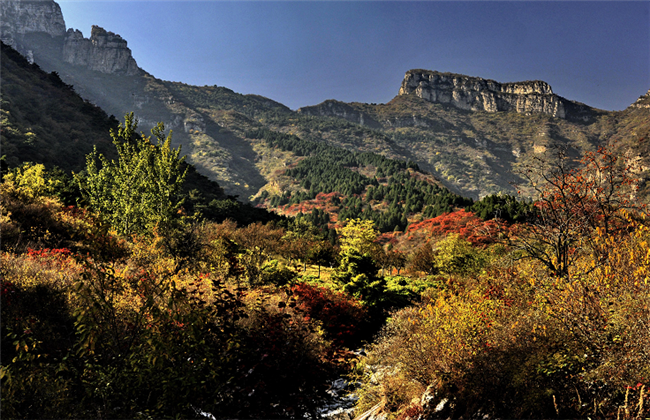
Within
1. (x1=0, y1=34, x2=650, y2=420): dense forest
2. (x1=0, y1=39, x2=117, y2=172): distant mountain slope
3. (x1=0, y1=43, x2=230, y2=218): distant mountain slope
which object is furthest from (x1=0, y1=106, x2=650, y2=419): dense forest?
(x1=0, y1=39, x2=117, y2=172): distant mountain slope

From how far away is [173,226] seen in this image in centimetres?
1230

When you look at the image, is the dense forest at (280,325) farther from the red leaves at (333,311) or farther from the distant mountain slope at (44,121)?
the distant mountain slope at (44,121)

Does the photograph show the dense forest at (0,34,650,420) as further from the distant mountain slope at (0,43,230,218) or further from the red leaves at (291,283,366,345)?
the distant mountain slope at (0,43,230,218)

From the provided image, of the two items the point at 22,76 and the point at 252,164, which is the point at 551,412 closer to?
the point at 22,76

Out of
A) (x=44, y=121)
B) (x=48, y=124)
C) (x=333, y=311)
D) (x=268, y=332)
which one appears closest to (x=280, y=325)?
(x=268, y=332)

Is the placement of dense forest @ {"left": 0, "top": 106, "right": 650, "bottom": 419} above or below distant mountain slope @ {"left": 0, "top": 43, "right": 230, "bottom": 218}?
below

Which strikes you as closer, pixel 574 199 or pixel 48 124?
pixel 574 199

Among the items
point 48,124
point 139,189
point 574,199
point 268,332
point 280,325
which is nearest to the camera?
point 268,332

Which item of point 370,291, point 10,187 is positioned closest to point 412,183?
point 370,291

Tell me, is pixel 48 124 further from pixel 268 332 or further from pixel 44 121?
pixel 268 332

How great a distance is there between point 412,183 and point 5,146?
8796 cm

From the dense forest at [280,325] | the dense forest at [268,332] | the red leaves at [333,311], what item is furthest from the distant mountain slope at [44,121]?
the red leaves at [333,311]

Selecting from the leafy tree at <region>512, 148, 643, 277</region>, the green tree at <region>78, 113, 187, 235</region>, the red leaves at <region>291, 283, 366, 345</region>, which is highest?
the leafy tree at <region>512, 148, 643, 277</region>

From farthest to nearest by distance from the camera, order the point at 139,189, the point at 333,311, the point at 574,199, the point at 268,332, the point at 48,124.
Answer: the point at 48,124
the point at 139,189
the point at 333,311
the point at 574,199
the point at 268,332
